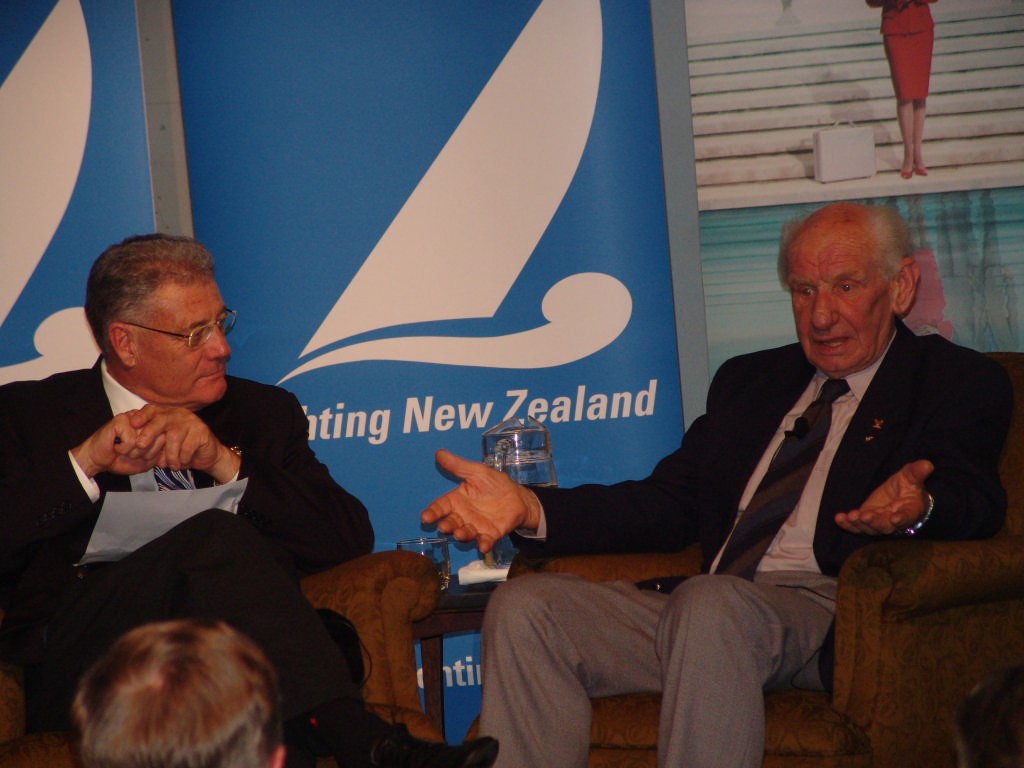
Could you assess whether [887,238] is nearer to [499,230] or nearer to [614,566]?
[614,566]

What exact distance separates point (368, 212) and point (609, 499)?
5.00 feet

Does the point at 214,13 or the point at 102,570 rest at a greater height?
the point at 214,13

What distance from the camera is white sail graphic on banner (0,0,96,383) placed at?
4.07 metres

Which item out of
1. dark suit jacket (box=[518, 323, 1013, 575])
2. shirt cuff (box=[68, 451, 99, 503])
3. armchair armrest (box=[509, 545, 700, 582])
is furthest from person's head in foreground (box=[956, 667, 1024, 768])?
shirt cuff (box=[68, 451, 99, 503])

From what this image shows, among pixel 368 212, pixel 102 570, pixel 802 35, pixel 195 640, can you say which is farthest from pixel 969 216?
pixel 195 640

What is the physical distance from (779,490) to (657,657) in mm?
572

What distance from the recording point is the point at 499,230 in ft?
13.1

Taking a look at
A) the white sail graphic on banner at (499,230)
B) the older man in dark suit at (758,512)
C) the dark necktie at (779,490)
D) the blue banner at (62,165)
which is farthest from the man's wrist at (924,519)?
the blue banner at (62,165)

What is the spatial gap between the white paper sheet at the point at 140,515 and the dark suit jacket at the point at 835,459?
81cm

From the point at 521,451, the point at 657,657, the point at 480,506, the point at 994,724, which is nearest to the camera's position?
the point at 994,724

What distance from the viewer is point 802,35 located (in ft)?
12.9

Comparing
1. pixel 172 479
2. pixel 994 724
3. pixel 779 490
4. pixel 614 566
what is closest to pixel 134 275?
pixel 172 479

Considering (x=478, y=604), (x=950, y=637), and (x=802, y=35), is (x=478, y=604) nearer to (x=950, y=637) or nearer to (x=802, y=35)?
(x=950, y=637)

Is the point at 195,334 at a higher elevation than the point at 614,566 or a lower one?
higher
